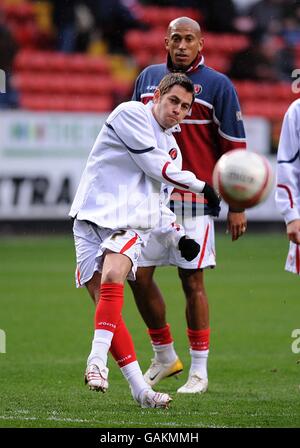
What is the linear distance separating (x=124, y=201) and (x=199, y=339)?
151cm

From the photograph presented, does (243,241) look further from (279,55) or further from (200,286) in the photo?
(200,286)

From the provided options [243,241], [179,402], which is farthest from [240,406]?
[243,241]

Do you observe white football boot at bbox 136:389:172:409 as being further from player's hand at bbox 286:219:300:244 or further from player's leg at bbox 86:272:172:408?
player's hand at bbox 286:219:300:244

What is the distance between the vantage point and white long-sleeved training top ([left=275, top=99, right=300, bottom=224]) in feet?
20.3

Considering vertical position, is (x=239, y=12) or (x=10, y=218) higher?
(x=239, y=12)

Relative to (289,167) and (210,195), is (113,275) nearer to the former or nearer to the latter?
(210,195)

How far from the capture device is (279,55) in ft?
67.8

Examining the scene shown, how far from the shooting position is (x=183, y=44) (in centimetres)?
695

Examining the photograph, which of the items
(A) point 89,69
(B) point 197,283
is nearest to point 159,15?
(A) point 89,69

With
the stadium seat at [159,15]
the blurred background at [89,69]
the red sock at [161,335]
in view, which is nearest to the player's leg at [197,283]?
the red sock at [161,335]

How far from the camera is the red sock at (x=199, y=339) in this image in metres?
6.97

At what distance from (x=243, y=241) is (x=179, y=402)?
10.9 metres

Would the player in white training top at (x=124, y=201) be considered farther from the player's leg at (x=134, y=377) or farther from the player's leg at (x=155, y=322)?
the player's leg at (x=155, y=322)

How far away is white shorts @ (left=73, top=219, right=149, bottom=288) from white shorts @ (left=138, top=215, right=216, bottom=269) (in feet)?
2.89
